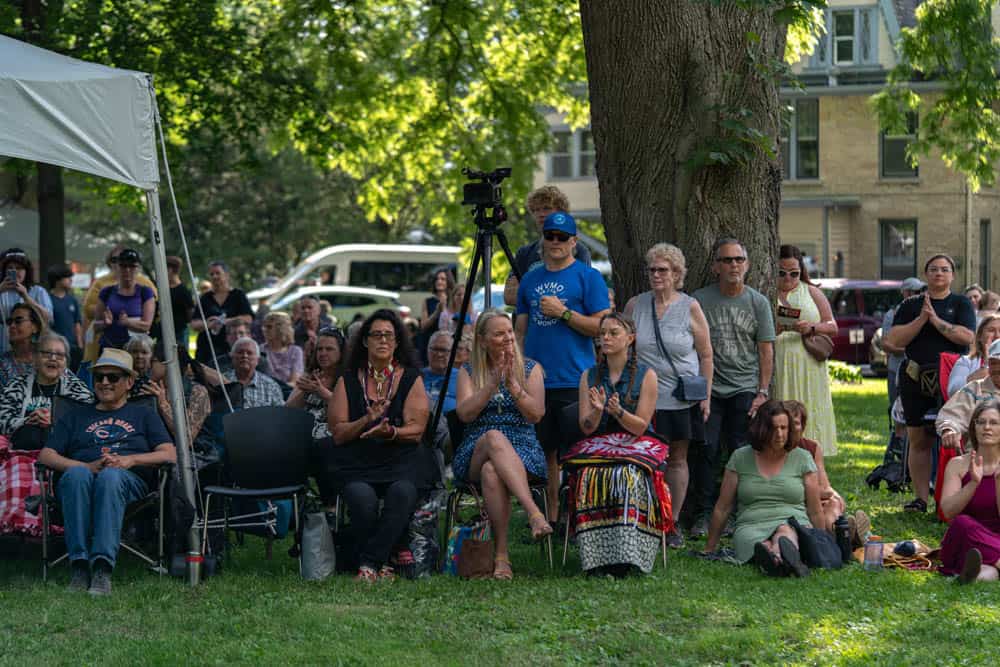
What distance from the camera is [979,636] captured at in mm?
6270

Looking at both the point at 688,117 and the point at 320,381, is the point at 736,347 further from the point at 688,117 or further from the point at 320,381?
the point at 320,381

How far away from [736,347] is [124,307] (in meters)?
5.01

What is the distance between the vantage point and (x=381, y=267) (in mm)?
37344

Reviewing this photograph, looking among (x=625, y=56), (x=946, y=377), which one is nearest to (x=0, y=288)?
(x=625, y=56)

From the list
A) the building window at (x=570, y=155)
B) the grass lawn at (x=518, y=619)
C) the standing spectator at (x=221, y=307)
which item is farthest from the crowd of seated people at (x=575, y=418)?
the building window at (x=570, y=155)

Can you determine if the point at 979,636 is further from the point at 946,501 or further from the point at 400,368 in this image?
the point at 400,368

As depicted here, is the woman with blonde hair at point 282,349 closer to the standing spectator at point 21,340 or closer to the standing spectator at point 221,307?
the standing spectator at point 221,307

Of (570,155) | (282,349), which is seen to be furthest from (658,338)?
(570,155)

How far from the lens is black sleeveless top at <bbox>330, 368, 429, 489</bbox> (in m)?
8.15

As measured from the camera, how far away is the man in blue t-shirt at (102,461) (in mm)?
7609

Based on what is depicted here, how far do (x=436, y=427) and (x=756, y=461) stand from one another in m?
1.83

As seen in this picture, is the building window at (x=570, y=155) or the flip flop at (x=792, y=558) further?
the building window at (x=570, y=155)

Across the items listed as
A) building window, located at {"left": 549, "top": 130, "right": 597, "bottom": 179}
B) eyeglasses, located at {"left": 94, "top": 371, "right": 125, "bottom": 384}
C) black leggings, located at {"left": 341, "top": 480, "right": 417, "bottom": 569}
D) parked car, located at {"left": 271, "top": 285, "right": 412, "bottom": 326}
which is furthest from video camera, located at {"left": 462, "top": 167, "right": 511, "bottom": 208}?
building window, located at {"left": 549, "top": 130, "right": 597, "bottom": 179}

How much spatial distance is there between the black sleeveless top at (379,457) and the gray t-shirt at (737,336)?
1.90 meters
